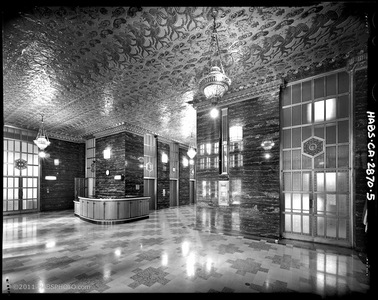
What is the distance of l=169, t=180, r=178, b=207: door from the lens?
13.5 m

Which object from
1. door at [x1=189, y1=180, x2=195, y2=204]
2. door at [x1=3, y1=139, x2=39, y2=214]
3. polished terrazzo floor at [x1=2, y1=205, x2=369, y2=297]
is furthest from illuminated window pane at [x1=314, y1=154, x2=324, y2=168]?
door at [x1=3, y1=139, x2=39, y2=214]

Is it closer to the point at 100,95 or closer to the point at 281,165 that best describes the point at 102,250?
the point at 100,95

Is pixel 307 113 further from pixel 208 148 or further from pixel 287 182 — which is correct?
pixel 208 148

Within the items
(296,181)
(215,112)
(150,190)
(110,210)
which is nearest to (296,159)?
(296,181)

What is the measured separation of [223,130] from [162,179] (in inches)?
272

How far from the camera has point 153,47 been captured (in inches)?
166

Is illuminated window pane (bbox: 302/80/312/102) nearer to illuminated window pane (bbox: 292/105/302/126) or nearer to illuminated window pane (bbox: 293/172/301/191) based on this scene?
illuminated window pane (bbox: 292/105/302/126)

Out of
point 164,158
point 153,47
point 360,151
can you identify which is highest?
point 153,47

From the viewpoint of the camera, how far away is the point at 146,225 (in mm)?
7883

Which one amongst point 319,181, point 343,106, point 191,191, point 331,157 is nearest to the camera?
point 343,106

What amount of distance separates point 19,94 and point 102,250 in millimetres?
5684

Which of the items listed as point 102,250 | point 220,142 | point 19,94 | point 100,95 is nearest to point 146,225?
point 102,250

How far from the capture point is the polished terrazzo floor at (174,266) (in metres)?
3.22

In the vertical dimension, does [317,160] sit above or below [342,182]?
above
